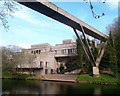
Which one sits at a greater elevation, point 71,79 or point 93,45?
point 93,45

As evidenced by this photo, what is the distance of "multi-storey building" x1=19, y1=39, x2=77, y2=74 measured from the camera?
48.3m

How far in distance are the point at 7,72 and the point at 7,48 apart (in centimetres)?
492

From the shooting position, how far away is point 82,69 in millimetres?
39062

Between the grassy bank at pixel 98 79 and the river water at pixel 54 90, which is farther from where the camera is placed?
the grassy bank at pixel 98 79

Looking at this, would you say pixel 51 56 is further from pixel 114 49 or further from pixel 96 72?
pixel 114 49

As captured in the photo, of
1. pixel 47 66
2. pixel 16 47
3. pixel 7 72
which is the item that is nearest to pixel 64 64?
pixel 47 66

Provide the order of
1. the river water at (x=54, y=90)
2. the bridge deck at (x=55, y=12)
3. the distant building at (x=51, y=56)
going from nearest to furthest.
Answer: the bridge deck at (x=55, y=12), the river water at (x=54, y=90), the distant building at (x=51, y=56)

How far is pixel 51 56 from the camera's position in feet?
173

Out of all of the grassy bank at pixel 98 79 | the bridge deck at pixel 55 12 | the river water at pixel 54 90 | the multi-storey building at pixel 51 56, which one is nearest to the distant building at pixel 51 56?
the multi-storey building at pixel 51 56

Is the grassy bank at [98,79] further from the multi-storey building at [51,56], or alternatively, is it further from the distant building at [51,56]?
the multi-storey building at [51,56]

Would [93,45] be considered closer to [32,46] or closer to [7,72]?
[7,72]

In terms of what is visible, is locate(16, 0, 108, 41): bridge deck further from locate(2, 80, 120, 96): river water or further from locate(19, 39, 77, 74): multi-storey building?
locate(19, 39, 77, 74): multi-storey building

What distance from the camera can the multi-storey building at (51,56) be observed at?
159 ft

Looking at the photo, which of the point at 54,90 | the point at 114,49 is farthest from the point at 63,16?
the point at 114,49
